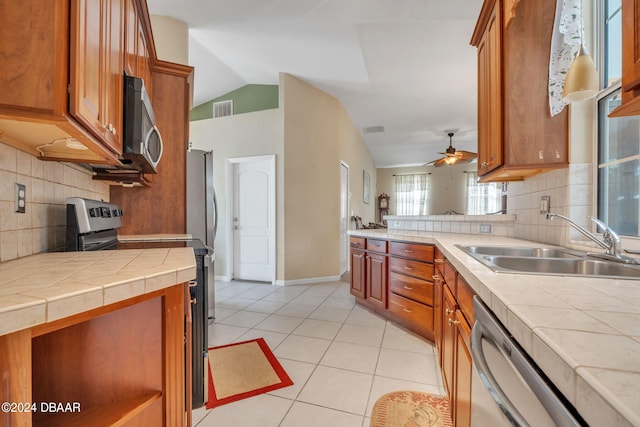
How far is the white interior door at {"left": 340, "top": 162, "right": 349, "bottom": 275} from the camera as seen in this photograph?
192 inches

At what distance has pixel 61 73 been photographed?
2.72 feet

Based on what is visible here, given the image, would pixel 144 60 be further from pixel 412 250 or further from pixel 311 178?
pixel 311 178

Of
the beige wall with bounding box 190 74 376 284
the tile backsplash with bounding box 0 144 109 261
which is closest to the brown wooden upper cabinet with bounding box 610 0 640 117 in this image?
the tile backsplash with bounding box 0 144 109 261

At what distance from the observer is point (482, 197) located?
779cm

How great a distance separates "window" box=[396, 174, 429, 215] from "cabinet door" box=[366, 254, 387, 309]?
609 centimetres

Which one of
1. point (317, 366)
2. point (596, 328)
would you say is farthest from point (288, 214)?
point (596, 328)

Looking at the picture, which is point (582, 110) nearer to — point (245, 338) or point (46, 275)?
point (46, 275)

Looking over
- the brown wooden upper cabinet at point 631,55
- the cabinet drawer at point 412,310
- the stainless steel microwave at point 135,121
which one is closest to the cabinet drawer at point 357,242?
the cabinet drawer at point 412,310

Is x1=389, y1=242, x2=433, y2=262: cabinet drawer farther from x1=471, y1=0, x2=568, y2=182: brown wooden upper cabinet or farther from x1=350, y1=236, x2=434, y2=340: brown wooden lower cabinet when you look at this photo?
x1=471, y1=0, x2=568, y2=182: brown wooden upper cabinet

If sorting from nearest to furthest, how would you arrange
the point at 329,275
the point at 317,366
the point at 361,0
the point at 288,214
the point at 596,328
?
the point at 596,328 → the point at 317,366 → the point at 361,0 → the point at 288,214 → the point at 329,275

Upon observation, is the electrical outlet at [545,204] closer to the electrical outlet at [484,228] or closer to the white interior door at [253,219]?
the electrical outlet at [484,228]

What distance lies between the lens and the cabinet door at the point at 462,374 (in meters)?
0.98

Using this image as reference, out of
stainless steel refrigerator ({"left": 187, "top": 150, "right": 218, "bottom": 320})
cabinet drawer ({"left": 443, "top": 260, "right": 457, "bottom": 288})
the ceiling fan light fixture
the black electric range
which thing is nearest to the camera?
the black electric range

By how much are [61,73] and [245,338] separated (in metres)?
2.10
